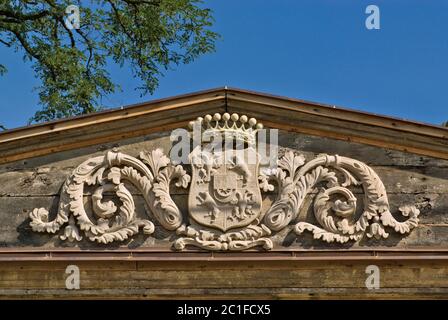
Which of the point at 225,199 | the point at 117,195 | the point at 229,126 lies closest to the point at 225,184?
the point at 225,199

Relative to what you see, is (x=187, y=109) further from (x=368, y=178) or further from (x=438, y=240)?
(x=438, y=240)

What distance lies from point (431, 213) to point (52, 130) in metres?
4.12

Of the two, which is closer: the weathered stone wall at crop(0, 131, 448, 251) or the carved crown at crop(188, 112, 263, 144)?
the weathered stone wall at crop(0, 131, 448, 251)

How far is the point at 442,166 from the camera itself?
1208 cm

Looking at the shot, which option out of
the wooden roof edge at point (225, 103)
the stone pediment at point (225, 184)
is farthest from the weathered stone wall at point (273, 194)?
the wooden roof edge at point (225, 103)

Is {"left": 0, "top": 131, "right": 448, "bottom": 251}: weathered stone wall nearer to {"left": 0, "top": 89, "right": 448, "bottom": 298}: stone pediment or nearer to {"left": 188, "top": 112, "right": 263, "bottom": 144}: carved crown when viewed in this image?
{"left": 0, "top": 89, "right": 448, "bottom": 298}: stone pediment

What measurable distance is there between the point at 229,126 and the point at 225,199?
0.84 metres

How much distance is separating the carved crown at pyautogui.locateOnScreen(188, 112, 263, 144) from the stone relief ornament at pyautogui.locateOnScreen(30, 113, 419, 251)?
0.04ft

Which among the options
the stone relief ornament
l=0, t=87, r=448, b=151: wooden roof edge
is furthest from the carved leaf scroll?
l=0, t=87, r=448, b=151: wooden roof edge

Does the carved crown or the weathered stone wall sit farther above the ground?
the carved crown

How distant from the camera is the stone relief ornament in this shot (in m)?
11.8

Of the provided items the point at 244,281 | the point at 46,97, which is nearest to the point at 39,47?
the point at 46,97

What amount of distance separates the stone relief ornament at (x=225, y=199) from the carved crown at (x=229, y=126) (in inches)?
0.5

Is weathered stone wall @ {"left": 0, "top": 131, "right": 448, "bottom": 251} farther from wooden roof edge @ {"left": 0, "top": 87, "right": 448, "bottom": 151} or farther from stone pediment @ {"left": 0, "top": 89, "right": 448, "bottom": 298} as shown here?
wooden roof edge @ {"left": 0, "top": 87, "right": 448, "bottom": 151}
